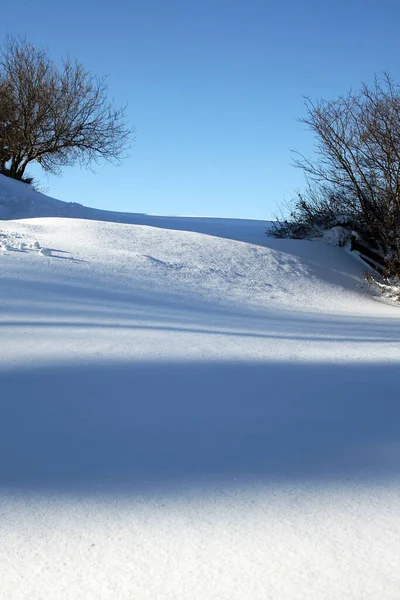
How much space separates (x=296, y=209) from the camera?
11.3 m

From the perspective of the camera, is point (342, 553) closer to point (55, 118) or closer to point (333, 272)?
point (333, 272)

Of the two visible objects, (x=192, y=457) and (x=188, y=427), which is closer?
(x=192, y=457)

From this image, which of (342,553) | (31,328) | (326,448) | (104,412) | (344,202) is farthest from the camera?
(344,202)

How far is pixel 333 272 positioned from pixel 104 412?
7.37 meters

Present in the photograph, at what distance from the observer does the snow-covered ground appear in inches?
58.3

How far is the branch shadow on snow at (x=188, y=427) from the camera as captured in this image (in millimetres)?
1976

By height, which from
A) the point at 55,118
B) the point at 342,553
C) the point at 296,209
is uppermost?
the point at 55,118

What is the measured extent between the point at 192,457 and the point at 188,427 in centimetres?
27

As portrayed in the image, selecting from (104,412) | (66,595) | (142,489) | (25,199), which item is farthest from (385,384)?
(25,199)

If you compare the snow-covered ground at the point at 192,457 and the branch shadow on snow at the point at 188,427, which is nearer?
the snow-covered ground at the point at 192,457

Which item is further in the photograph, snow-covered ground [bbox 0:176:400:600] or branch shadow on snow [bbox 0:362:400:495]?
branch shadow on snow [bbox 0:362:400:495]

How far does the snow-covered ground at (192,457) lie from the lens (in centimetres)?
148

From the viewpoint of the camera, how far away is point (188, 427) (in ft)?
7.77

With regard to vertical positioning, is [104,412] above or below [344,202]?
below
